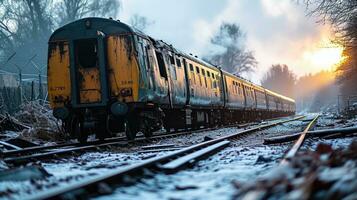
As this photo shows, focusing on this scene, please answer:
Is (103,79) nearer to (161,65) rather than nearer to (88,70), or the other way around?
(88,70)

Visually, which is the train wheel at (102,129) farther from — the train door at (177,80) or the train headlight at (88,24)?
the train door at (177,80)

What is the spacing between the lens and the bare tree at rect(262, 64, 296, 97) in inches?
5098

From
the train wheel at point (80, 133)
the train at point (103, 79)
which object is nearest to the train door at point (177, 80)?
the train at point (103, 79)

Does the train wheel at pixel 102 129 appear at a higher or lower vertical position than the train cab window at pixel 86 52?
lower

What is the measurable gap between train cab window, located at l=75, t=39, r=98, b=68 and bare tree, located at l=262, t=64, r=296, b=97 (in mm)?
120883

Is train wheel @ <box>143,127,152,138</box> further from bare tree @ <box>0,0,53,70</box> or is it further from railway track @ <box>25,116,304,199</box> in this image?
bare tree @ <box>0,0,53,70</box>

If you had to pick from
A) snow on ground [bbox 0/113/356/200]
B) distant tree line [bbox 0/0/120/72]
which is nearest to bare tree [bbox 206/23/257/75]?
distant tree line [bbox 0/0/120/72]

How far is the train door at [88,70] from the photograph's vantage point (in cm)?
1120

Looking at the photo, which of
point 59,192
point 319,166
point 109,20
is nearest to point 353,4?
point 109,20

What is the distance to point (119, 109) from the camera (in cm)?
1076

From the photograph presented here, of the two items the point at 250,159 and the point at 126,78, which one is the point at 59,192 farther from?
the point at 126,78

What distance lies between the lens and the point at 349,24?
1952 centimetres

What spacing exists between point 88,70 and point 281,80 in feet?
404

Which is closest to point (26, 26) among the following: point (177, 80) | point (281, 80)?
point (177, 80)
